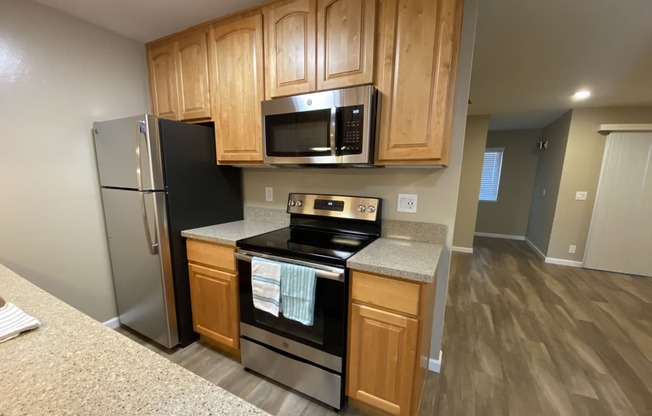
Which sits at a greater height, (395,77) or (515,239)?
(395,77)

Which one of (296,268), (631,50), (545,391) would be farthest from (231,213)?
(631,50)

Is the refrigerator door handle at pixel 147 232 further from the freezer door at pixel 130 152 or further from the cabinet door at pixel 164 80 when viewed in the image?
the cabinet door at pixel 164 80

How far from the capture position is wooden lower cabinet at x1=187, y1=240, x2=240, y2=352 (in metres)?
1.70

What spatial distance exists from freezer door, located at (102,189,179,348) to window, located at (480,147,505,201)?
6.09 meters

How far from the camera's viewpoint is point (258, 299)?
152 cm

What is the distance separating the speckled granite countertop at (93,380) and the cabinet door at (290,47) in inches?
57.5

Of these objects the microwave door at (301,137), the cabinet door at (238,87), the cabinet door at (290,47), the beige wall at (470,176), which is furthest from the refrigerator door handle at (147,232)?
the beige wall at (470,176)

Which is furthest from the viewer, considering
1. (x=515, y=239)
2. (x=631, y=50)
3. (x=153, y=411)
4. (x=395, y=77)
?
(x=515, y=239)

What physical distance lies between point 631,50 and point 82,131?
4368 mm

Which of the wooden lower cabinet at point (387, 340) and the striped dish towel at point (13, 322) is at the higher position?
the striped dish towel at point (13, 322)

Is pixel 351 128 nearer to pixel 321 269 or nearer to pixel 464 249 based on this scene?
pixel 321 269

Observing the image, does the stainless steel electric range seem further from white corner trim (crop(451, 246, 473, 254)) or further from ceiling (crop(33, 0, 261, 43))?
white corner trim (crop(451, 246, 473, 254))

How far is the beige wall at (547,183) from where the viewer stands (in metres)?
4.07

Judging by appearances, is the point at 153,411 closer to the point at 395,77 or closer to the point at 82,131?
the point at 395,77
